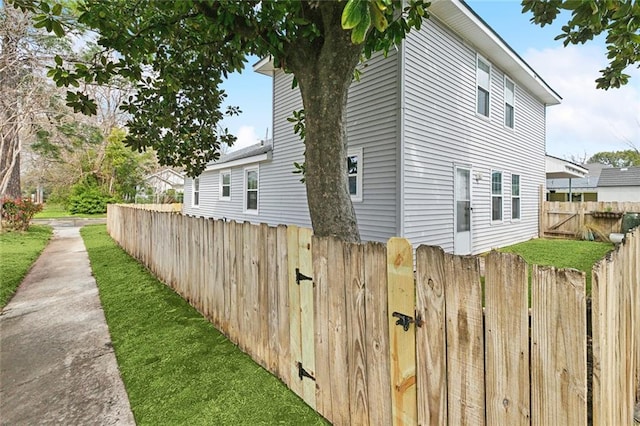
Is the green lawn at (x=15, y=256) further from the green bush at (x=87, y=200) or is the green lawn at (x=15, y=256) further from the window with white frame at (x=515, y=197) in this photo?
the green bush at (x=87, y=200)

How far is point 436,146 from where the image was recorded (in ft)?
23.4

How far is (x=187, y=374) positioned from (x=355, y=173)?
5432 mm

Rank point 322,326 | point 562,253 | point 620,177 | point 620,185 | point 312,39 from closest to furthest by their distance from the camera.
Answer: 1. point 322,326
2. point 312,39
3. point 562,253
4. point 620,185
5. point 620,177

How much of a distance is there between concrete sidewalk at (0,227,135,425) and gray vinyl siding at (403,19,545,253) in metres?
5.10

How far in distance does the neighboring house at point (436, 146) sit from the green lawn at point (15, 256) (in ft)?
19.1

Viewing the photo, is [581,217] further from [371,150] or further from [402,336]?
[402,336]

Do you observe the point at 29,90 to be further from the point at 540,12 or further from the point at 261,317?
the point at 540,12

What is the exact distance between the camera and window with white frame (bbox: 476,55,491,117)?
8.39 meters

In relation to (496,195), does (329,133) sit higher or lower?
higher

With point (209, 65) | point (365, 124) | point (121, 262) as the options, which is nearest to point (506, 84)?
point (365, 124)

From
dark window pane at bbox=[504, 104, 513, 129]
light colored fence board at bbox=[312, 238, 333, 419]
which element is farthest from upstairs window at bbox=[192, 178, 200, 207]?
light colored fence board at bbox=[312, 238, 333, 419]

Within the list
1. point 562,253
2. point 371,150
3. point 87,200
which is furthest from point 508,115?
point 87,200

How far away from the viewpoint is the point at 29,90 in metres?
11.4

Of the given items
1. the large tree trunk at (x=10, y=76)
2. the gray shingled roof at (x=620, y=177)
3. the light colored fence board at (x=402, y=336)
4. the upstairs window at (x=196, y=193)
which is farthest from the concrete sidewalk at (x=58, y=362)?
the gray shingled roof at (x=620, y=177)
